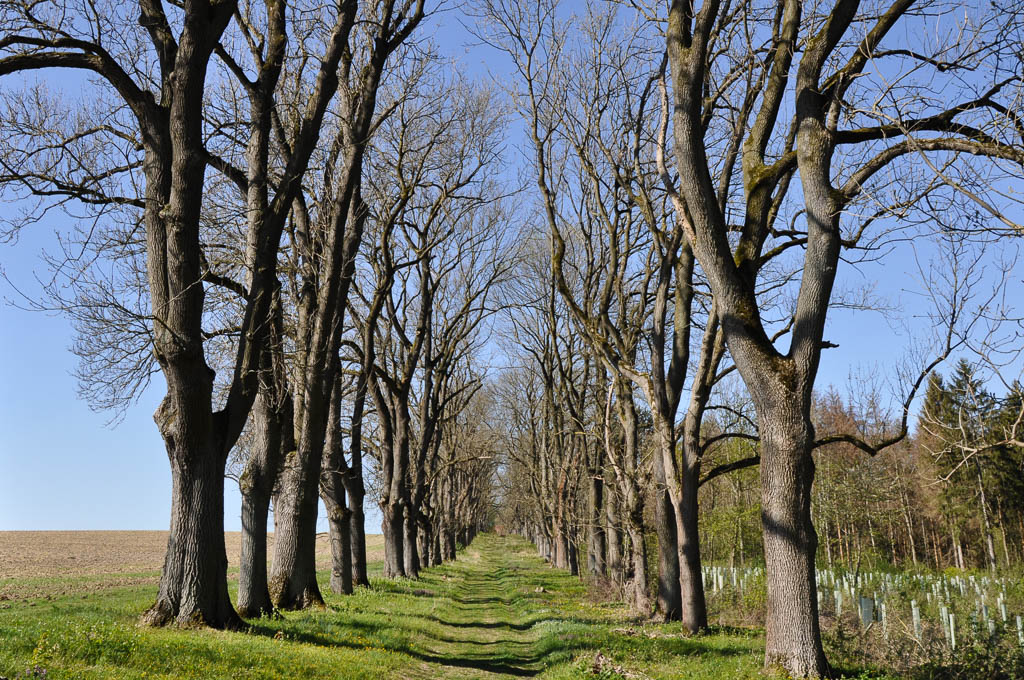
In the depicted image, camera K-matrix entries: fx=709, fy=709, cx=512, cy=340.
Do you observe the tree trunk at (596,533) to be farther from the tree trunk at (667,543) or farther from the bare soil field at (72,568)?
the bare soil field at (72,568)

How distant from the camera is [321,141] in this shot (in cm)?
1575

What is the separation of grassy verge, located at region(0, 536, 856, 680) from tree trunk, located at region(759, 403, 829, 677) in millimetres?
565

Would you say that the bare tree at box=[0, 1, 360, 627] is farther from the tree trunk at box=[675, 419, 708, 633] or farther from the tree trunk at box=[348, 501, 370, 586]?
the tree trunk at box=[348, 501, 370, 586]

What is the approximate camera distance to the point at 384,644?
34.3 feet

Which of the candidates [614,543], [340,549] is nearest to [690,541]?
[614,543]

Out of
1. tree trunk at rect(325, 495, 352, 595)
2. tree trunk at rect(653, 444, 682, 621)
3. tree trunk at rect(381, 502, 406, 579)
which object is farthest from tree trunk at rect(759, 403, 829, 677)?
tree trunk at rect(381, 502, 406, 579)

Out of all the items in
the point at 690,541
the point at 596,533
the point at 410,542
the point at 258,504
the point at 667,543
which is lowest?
the point at 410,542

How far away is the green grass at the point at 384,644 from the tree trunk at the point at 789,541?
527mm

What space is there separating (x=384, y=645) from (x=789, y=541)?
238 inches

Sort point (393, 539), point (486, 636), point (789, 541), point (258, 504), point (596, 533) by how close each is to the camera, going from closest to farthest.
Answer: point (789, 541) < point (258, 504) < point (486, 636) < point (393, 539) < point (596, 533)

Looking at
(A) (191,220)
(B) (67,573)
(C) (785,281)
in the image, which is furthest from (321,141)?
Result: (B) (67,573)

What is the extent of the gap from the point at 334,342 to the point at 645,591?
8.14m

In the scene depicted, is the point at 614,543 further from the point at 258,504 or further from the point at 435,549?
the point at 435,549

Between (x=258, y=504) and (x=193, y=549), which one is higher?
(x=258, y=504)
